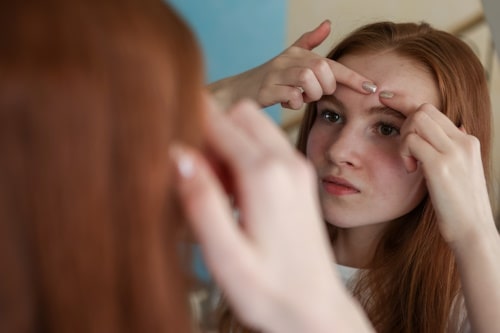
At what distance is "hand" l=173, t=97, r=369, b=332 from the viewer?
1.14 ft

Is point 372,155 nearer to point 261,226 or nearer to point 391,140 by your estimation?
point 391,140

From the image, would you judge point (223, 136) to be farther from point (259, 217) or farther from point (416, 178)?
point (416, 178)

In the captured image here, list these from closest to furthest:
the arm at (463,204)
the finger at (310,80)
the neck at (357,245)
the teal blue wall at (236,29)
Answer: the arm at (463,204)
the finger at (310,80)
the neck at (357,245)
the teal blue wall at (236,29)

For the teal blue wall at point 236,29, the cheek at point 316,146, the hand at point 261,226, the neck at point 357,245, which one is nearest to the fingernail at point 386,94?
the cheek at point 316,146

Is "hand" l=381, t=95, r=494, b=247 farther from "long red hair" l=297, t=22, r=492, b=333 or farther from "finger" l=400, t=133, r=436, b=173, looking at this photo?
"long red hair" l=297, t=22, r=492, b=333

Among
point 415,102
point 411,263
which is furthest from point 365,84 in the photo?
point 411,263

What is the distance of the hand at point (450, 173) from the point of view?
2.40 feet

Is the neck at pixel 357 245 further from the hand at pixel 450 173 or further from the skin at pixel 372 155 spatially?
the hand at pixel 450 173

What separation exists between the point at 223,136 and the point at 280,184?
5cm

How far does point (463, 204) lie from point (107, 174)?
20.6 inches

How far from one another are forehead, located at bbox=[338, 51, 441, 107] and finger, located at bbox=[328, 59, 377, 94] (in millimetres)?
19

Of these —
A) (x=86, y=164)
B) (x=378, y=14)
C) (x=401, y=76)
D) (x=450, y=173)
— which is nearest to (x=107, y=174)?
(x=86, y=164)

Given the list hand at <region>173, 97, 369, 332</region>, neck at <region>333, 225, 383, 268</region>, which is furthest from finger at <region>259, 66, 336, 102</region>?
hand at <region>173, 97, 369, 332</region>

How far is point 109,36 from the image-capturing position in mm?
335
